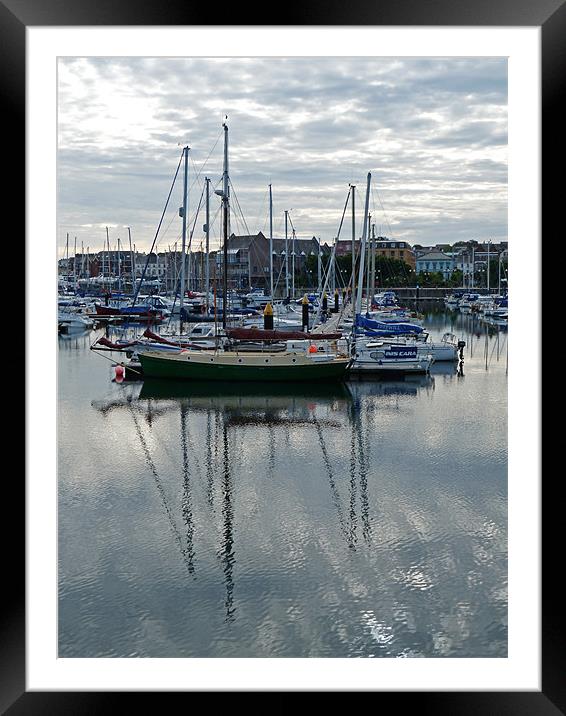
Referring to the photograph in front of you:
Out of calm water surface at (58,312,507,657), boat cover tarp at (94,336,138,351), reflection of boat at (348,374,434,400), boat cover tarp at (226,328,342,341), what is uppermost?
boat cover tarp at (226,328,342,341)

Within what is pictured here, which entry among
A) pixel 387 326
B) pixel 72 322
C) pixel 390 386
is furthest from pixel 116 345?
pixel 72 322

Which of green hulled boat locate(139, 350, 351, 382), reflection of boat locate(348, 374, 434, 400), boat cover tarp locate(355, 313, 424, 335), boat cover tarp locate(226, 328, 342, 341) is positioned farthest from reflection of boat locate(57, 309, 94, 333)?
reflection of boat locate(348, 374, 434, 400)

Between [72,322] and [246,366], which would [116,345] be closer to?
[246,366]

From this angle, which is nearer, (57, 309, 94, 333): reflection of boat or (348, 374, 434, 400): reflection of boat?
(348, 374, 434, 400): reflection of boat

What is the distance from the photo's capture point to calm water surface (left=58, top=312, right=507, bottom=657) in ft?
13.9

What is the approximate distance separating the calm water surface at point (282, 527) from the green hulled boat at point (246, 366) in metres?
0.95

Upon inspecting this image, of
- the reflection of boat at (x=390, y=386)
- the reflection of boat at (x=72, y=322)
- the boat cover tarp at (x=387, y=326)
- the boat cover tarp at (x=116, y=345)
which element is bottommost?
the reflection of boat at (x=390, y=386)

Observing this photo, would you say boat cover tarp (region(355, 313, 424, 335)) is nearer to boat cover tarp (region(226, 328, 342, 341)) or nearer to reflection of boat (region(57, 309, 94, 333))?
boat cover tarp (region(226, 328, 342, 341))

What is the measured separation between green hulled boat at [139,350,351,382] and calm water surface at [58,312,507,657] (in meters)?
0.95
